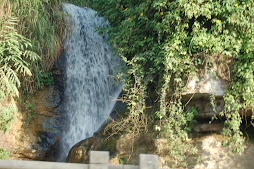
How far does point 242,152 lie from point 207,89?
1157 mm

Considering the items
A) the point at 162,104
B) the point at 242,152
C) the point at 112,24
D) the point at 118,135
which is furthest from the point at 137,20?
the point at 242,152

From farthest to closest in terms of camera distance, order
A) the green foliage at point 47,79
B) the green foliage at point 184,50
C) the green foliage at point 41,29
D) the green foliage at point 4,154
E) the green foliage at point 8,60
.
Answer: the green foliage at point 47,79
the green foliage at point 41,29
the green foliage at point 4,154
the green foliage at point 8,60
the green foliage at point 184,50

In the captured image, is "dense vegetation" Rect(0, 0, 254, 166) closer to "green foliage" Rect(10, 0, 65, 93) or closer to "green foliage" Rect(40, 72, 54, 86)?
"green foliage" Rect(10, 0, 65, 93)

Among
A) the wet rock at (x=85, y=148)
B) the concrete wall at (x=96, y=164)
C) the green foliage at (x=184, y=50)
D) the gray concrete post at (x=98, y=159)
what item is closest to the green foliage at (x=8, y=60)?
the wet rock at (x=85, y=148)

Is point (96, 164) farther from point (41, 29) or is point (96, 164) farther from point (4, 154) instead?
point (41, 29)

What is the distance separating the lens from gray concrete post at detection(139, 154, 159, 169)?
2.32m

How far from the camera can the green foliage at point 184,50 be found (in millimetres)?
4215

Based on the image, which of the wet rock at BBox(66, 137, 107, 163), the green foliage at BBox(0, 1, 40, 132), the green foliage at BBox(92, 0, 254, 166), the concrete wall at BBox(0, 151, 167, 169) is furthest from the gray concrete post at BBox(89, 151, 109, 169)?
the green foliage at BBox(0, 1, 40, 132)

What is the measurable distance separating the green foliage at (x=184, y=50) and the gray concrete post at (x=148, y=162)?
7.50ft

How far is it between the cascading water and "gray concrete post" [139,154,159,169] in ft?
17.8

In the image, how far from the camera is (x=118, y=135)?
5.80 metres

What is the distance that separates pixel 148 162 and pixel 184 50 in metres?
2.69

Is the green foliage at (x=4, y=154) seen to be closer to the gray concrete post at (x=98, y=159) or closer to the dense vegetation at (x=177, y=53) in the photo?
the dense vegetation at (x=177, y=53)

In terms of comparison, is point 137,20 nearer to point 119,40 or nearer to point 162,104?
point 119,40
